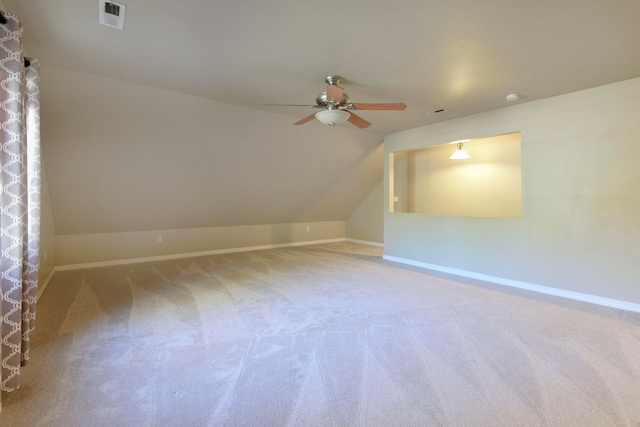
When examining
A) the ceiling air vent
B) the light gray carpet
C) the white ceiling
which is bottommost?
the light gray carpet

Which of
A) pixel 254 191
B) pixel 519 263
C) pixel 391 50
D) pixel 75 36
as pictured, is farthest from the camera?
pixel 254 191

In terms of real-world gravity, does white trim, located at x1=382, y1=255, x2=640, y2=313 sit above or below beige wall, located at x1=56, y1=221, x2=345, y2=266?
below

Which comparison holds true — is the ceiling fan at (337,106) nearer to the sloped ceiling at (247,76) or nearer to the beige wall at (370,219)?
the sloped ceiling at (247,76)

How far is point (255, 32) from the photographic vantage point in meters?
2.42

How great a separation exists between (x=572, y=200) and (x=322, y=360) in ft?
12.5

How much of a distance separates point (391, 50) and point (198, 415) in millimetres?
3139

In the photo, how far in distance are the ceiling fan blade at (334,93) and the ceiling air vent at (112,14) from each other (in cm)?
171

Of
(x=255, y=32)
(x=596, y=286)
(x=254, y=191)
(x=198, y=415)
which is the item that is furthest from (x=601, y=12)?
(x=254, y=191)

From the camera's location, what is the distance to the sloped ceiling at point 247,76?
2193 mm

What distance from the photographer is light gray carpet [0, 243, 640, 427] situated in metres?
1.70

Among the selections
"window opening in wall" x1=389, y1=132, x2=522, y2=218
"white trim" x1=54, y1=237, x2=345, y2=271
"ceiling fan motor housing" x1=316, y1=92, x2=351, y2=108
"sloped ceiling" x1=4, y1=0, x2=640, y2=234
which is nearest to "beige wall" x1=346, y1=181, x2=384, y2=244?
"window opening in wall" x1=389, y1=132, x2=522, y2=218

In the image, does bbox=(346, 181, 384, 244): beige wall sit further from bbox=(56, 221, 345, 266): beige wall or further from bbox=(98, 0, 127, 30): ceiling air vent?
bbox=(98, 0, 127, 30): ceiling air vent

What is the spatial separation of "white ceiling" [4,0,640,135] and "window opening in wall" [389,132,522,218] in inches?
74.0

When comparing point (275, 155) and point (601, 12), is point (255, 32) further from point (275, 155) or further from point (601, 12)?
point (275, 155)
